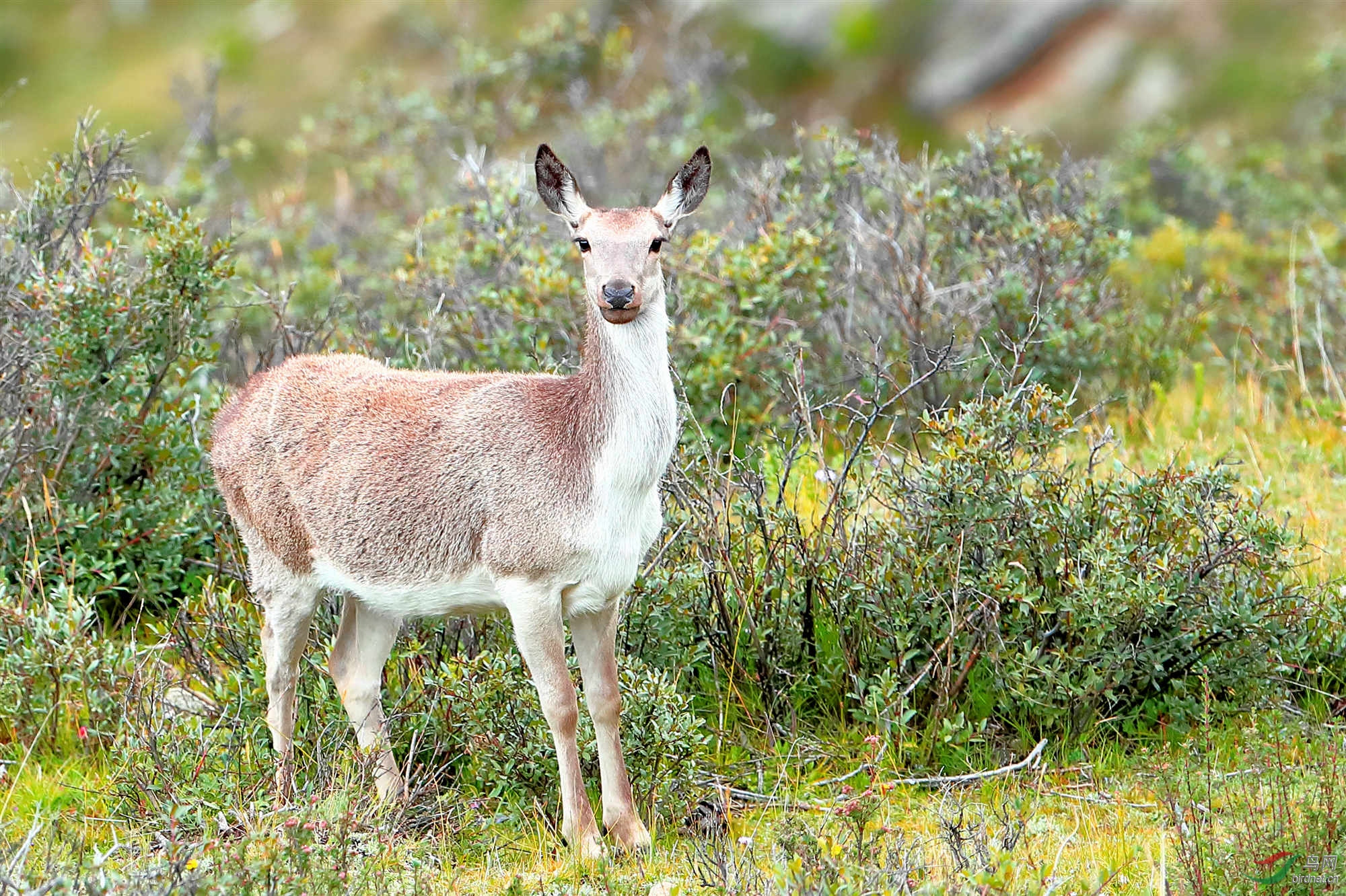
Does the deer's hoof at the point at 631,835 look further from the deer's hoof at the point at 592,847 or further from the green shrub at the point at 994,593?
the green shrub at the point at 994,593

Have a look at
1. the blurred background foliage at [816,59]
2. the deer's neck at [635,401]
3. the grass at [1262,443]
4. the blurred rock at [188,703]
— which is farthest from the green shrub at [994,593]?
the blurred background foliage at [816,59]

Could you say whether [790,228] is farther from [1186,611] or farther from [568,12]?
[568,12]

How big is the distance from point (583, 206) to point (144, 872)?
2915mm

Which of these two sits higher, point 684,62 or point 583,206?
point 684,62

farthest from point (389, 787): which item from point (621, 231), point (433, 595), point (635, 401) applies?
point (621, 231)

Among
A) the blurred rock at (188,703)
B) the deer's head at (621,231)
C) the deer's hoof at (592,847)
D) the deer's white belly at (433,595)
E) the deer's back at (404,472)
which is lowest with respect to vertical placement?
the deer's hoof at (592,847)

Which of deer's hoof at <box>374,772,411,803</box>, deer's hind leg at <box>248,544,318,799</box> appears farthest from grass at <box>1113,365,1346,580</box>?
deer's hind leg at <box>248,544,318,799</box>

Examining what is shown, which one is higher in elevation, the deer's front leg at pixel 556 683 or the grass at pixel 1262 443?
the grass at pixel 1262 443

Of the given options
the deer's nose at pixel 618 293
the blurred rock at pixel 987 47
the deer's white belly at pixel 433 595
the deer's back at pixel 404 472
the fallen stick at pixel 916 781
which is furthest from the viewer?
the blurred rock at pixel 987 47

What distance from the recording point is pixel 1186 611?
6.41 m

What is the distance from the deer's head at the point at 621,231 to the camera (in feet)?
18.0

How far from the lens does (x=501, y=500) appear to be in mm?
5719

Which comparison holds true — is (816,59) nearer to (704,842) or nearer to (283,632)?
(283,632)

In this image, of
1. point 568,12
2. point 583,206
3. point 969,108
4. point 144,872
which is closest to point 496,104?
point 568,12
